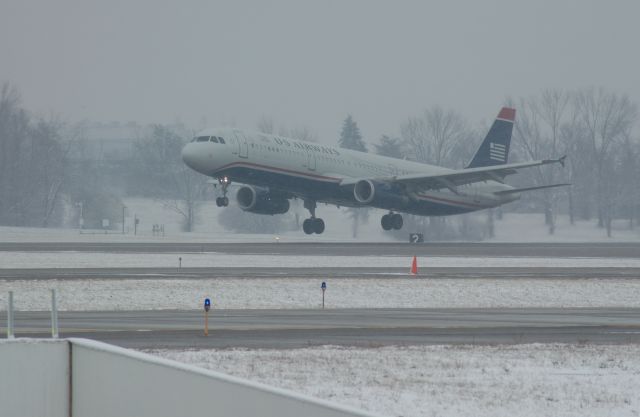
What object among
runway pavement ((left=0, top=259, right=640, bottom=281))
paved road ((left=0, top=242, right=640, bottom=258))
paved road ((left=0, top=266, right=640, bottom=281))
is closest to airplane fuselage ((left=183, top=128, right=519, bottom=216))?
paved road ((left=0, top=242, right=640, bottom=258))

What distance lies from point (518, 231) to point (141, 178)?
47.2 m

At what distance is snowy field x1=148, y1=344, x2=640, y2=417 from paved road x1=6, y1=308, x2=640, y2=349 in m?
1.31

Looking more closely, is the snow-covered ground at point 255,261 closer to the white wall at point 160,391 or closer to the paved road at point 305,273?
the paved road at point 305,273

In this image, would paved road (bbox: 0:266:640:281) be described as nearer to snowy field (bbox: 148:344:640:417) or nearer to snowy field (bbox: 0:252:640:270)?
snowy field (bbox: 0:252:640:270)

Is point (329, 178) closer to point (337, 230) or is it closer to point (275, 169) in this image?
point (275, 169)

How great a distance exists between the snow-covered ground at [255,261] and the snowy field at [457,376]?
23.9 meters

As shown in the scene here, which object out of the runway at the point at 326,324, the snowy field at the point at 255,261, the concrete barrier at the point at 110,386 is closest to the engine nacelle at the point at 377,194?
the snowy field at the point at 255,261

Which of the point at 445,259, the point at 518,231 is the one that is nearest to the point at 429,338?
the point at 445,259

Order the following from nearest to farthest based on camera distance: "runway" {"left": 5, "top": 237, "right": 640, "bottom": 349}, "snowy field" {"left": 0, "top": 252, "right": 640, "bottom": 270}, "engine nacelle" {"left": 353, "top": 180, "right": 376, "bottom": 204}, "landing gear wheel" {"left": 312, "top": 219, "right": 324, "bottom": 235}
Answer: "runway" {"left": 5, "top": 237, "right": 640, "bottom": 349} → "snowy field" {"left": 0, "top": 252, "right": 640, "bottom": 270} → "engine nacelle" {"left": 353, "top": 180, "right": 376, "bottom": 204} → "landing gear wheel" {"left": 312, "top": 219, "right": 324, "bottom": 235}

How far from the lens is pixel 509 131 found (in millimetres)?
74062

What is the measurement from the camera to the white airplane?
5694 centimetres

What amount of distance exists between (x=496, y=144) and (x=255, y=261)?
1277 inches

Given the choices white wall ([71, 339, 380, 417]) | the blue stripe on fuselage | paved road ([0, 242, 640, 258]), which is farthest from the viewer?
the blue stripe on fuselage

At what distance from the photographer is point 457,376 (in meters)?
15.9
